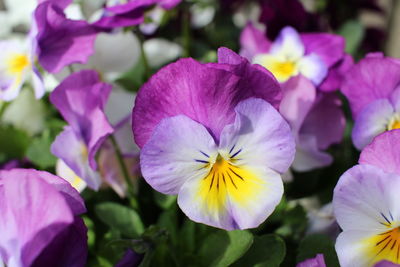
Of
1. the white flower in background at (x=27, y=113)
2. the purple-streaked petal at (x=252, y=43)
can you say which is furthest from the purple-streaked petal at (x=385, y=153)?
the white flower in background at (x=27, y=113)

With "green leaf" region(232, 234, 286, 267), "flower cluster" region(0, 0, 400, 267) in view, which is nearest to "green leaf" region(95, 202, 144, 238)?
"flower cluster" region(0, 0, 400, 267)

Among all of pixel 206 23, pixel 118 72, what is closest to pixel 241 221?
pixel 118 72

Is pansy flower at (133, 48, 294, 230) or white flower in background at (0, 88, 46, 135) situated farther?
white flower in background at (0, 88, 46, 135)

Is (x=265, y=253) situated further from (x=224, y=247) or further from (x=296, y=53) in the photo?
(x=296, y=53)

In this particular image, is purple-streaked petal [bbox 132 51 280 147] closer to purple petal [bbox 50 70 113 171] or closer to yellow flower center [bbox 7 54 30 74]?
purple petal [bbox 50 70 113 171]

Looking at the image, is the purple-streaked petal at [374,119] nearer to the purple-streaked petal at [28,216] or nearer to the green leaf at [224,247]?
the green leaf at [224,247]

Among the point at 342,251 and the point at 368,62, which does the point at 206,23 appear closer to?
the point at 368,62

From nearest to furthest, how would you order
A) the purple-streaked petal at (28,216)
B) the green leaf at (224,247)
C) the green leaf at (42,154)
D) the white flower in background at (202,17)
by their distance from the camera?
the purple-streaked petal at (28,216) < the green leaf at (224,247) < the green leaf at (42,154) < the white flower in background at (202,17)

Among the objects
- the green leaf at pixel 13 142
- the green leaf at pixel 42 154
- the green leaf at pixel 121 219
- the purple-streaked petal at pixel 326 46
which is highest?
the purple-streaked petal at pixel 326 46
